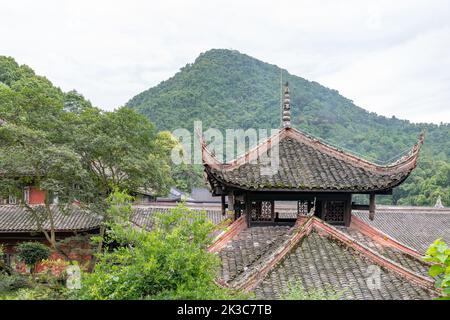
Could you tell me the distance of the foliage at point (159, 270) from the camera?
229 inches

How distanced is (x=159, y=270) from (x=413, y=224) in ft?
83.7

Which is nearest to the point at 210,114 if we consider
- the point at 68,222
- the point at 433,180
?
the point at 433,180

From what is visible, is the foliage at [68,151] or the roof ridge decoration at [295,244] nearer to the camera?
the roof ridge decoration at [295,244]

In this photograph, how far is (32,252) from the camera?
1994 centimetres

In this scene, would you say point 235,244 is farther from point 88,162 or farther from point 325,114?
point 325,114

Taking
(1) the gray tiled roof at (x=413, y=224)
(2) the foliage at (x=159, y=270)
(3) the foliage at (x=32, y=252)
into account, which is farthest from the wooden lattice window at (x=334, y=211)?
(1) the gray tiled roof at (x=413, y=224)

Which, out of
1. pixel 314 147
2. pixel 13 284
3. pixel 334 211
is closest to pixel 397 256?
pixel 334 211

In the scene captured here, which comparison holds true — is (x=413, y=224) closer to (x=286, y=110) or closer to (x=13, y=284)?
(x=286, y=110)

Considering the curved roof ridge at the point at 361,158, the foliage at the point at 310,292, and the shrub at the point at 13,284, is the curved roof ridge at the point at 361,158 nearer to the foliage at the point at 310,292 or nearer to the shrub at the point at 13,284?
the foliage at the point at 310,292

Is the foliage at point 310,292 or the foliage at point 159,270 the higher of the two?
the foliage at point 159,270

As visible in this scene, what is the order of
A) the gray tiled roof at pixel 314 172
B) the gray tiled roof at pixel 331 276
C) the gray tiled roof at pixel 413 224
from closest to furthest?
the gray tiled roof at pixel 331 276 < the gray tiled roof at pixel 314 172 < the gray tiled roof at pixel 413 224

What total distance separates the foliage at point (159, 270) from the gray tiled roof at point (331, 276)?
1.72 m

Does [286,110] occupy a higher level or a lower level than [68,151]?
higher

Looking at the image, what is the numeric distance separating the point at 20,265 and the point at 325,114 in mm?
68453
